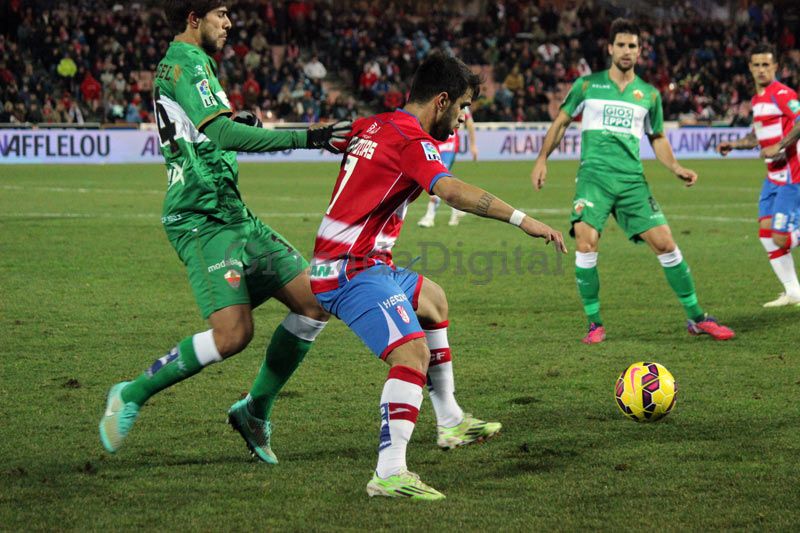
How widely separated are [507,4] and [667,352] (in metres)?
35.8

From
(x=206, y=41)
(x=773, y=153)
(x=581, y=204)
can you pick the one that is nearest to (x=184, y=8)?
(x=206, y=41)

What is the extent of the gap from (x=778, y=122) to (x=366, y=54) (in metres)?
28.0

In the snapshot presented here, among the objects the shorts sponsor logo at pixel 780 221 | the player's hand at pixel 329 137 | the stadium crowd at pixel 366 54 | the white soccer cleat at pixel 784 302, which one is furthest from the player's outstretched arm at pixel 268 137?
the stadium crowd at pixel 366 54

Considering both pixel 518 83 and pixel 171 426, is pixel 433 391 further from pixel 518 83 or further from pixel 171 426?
pixel 518 83

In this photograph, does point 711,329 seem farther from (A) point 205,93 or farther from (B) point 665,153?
(A) point 205,93

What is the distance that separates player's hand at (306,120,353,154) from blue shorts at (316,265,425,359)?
0.54 meters

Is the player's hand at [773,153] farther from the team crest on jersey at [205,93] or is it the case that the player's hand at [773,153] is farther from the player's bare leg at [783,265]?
the team crest on jersey at [205,93]

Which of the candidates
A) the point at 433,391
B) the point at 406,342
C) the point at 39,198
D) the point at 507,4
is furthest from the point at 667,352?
the point at 507,4

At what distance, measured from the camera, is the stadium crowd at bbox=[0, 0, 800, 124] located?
3122cm

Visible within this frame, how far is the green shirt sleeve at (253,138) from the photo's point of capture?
15.1 ft

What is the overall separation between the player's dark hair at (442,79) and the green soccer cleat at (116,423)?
1856 millimetres

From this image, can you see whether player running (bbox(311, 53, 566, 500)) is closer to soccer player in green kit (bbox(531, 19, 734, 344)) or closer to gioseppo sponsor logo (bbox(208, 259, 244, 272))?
gioseppo sponsor logo (bbox(208, 259, 244, 272))

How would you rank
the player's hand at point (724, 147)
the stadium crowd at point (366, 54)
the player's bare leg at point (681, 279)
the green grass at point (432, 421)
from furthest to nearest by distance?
the stadium crowd at point (366, 54) → the player's hand at point (724, 147) → the player's bare leg at point (681, 279) → the green grass at point (432, 421)

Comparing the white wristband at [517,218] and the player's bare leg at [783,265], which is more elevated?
the white wristband at [517,218]
